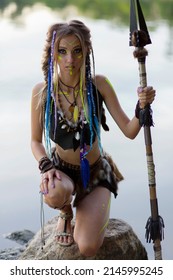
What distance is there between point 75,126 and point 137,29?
45 centimetres

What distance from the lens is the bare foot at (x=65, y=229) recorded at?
3234 millimetres

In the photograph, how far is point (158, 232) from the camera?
3020 mm

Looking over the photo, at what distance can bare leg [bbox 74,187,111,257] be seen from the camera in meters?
3.08

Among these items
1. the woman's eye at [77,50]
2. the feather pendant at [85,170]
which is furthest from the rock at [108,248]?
the woman's eye at [77,50]

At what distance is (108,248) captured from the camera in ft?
10.7

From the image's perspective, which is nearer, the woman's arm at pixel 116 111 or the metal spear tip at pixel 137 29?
the metal spear tip at pixel 137 29

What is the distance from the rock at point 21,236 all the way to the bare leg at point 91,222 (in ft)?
3.27

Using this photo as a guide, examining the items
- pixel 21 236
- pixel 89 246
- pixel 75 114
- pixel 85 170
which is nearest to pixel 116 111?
pixel 75 114

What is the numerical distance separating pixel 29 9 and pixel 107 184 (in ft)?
22.1

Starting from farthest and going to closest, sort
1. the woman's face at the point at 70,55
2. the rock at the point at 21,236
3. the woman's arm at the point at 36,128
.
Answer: the rock at the point at 21,236
the woman's arm at the point at 36,128
the woman's face at the point at 70,55

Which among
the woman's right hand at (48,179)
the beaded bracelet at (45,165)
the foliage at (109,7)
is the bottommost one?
the woman's right hand at (48,179)

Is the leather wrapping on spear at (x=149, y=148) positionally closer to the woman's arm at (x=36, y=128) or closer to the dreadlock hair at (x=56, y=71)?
the dreadlock hair at (x=56, y=71)

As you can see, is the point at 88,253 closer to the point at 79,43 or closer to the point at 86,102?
the point at 86,102

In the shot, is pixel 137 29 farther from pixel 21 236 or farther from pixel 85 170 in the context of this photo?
pixel 21 236
